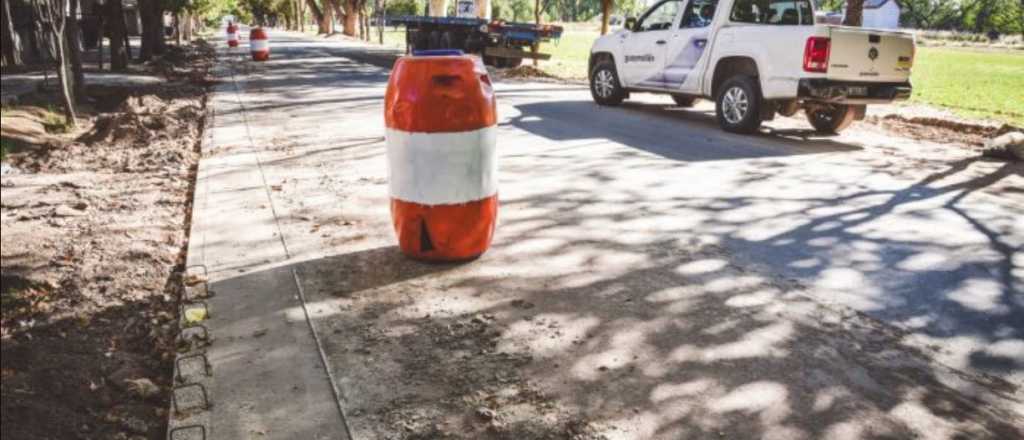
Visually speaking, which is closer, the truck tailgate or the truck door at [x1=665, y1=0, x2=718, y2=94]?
the truck tailgate

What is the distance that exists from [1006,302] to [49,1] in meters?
11.4

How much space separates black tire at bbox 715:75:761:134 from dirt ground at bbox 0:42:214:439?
21.5 feet

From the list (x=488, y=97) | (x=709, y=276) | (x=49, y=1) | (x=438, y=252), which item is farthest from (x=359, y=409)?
(x=49, y=1)

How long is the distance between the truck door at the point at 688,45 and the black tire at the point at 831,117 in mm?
1640

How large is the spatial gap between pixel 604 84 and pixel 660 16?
1.54m

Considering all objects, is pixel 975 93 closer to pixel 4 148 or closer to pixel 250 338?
pixel 250 338

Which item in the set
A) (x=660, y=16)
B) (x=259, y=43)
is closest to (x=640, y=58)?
(x=660, y=16)

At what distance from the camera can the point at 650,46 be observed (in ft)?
35.6

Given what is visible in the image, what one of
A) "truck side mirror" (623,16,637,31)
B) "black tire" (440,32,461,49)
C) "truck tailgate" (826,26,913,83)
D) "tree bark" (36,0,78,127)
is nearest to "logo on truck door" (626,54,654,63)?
"truck side mirror" (623,16,637,31)

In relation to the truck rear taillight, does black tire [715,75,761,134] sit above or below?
below

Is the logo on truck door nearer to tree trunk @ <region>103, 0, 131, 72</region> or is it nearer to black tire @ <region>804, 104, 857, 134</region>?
black tire @ <region>804, 104, 857, 134</region>

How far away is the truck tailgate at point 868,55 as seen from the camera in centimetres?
818

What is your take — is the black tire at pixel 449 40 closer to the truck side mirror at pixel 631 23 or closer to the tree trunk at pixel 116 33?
the tree trunk at pixel 116 33

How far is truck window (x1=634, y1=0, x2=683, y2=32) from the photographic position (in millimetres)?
10641
